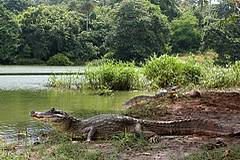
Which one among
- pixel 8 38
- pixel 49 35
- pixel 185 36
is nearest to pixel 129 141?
pixel 8 38

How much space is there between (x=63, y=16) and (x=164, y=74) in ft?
108

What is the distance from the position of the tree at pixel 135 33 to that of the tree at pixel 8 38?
29.6ft

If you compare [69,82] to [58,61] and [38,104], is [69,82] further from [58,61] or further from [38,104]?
[58,61]

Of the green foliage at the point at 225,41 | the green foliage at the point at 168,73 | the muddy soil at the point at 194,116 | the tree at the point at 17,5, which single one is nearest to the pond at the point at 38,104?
the green foliage at the point at 168,73

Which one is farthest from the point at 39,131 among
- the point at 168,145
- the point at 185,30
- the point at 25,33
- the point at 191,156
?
the point at 185,30

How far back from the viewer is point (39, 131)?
8117 millimetres

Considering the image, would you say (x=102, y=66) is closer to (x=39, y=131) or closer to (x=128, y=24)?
(x=39, y=131)

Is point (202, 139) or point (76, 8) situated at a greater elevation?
point (76, 8)

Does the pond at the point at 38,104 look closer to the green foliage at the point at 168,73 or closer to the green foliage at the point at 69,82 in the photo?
the green foliage at the point at 69,82

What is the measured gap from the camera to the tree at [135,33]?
46125mm

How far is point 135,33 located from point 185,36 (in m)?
8.52

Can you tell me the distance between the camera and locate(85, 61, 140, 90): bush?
1714 cm

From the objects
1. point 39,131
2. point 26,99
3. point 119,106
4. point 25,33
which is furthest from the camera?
point 25,33

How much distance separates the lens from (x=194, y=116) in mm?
8906
